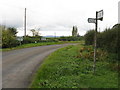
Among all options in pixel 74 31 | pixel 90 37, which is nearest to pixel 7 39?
pixel 90 37

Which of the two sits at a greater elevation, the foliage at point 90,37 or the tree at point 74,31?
the tree at point 74,31

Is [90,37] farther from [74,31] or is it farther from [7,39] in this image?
[74,31]

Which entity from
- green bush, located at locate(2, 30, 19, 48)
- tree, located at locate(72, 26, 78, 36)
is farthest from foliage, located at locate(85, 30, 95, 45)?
tree, located at locate(72, 26, 78, 36)

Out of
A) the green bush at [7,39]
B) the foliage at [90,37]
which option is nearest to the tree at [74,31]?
the foliage at [90,37]

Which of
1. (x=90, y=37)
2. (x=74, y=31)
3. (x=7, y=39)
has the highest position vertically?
(x=74, y=31)

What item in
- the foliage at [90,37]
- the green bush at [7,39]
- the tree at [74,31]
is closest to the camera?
the green bush at [7,39]

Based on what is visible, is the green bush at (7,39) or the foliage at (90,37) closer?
the green bush at (7,39)

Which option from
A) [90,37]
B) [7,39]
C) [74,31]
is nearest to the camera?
[7,39]

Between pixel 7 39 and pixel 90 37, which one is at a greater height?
pixel 90 37

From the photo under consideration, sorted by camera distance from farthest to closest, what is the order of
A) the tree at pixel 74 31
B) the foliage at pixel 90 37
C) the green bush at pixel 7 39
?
the tree at pixel 74 31, the foliage at pixel 90 37, the green bush at pixel 7 39

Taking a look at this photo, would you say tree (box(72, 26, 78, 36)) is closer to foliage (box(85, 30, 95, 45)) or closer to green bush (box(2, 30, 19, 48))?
foliage (box(85, 30, 95, 45))

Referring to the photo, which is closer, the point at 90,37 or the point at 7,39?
the point at 7,39

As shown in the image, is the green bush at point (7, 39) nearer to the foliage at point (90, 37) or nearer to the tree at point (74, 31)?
the foliage at point (90, 37)

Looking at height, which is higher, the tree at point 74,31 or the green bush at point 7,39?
the tree at point 74,31
